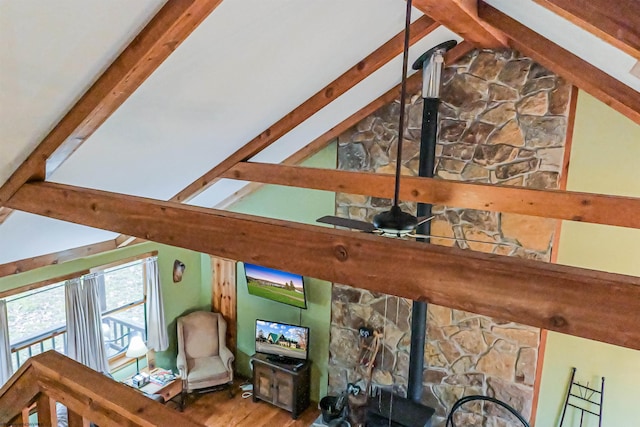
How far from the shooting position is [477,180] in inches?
195

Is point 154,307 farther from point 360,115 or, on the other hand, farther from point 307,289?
point 360,115

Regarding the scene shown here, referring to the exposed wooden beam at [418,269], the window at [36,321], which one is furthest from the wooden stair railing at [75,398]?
the window at [36,321]

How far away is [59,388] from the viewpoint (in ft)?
4.70

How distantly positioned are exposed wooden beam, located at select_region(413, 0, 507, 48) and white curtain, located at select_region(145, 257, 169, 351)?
4.94m

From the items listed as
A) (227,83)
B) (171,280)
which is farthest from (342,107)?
(171,280)

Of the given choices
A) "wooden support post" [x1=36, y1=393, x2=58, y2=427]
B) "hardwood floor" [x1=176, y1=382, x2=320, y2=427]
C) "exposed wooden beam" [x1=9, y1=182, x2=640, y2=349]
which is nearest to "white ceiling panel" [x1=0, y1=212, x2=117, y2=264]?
"exposed wooden beam" [x1=9, y1=182, x2=640, y2=349]

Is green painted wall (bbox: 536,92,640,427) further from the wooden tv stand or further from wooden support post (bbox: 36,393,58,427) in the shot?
wooden support post (bbox: 36,393,58,427)

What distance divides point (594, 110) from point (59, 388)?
4.71 metres

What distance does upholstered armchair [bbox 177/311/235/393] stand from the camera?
6.66 m

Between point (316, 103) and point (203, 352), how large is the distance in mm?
4452

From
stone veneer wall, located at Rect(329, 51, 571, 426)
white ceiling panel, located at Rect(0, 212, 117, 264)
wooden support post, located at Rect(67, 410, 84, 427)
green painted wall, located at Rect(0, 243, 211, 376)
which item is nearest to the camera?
wooden support post, located at Rect(67, 410, 84, 427)

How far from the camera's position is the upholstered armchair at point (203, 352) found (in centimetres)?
666

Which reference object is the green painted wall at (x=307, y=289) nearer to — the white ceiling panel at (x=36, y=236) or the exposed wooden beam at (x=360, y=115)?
the exposed wooden beam at (x=360, y=115)

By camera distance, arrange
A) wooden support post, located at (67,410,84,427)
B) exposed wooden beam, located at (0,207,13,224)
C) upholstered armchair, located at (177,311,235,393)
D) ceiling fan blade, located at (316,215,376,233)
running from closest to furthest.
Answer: wooden support post, located at (67,410,84,427)
ceiling fan blade, located at (316,215,376,233)
exposed wooden beam, located at (0,207,13,224)
upholstered armchair, located at (177,311,235,393)
